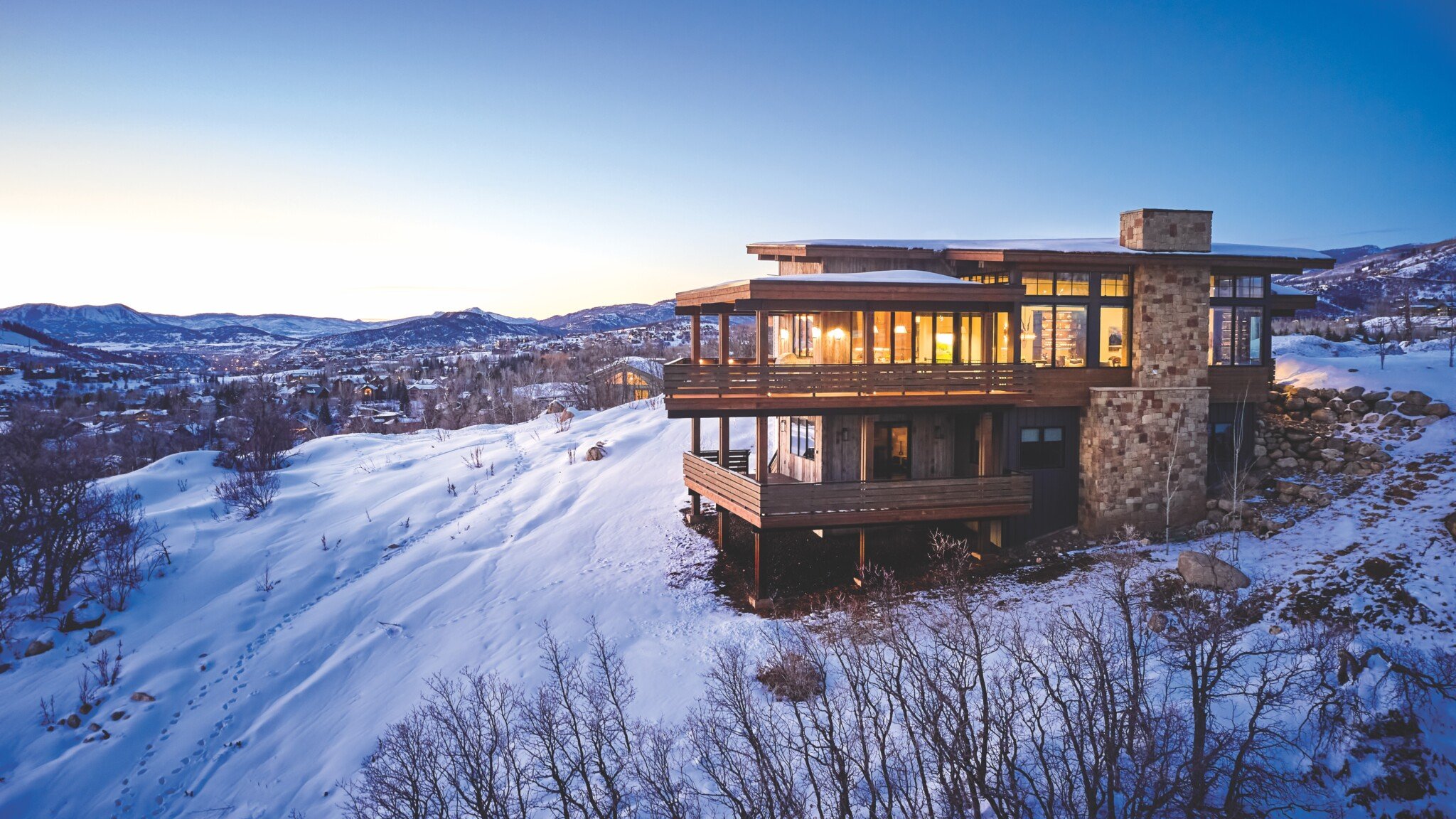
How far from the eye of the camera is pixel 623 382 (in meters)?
76.5

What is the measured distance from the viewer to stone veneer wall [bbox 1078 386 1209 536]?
2148 cm

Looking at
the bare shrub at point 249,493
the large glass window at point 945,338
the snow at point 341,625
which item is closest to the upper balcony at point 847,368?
the large glass window at point 945,338

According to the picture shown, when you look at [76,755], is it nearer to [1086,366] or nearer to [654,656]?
[654,656]

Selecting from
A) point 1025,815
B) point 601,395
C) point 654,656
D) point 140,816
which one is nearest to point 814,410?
point 654,656

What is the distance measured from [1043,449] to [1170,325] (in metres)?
5.30

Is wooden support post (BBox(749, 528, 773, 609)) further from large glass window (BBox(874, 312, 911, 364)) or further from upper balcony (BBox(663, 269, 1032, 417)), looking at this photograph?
large glass window (BBox(874, 312, 911, 364))

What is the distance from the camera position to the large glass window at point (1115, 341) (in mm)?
22000

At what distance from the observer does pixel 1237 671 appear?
1374 centimetres

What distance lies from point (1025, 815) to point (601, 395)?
65733 mm

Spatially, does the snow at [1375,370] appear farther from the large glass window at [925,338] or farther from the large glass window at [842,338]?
the large glass window at [842,338]

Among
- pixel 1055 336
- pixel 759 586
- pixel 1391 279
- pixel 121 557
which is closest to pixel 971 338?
pixel 1055 336

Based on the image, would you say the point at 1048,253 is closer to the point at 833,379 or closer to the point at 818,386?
the point at 833,379

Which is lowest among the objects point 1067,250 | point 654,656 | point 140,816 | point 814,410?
point 140,816

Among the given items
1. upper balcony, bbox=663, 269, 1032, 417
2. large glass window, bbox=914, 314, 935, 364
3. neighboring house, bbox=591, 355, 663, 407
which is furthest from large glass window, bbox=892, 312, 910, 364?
neighboring house, bbox=591, 355, 663, 407
